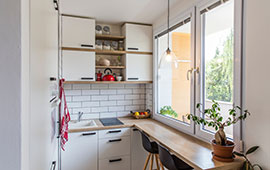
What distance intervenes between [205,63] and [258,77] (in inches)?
25.1

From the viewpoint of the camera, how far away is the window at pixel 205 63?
1548 mm

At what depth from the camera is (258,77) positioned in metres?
1.26

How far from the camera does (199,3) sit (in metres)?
1.86

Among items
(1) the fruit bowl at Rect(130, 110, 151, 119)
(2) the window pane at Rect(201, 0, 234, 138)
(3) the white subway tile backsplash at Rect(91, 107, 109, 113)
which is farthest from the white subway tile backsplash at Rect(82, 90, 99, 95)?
(2) the window pane at Rect(201, 0, 234, 138)

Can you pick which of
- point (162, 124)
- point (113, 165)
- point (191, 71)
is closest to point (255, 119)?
point (191, 71)

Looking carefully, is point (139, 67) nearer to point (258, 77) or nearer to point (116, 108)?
point (116, 108)

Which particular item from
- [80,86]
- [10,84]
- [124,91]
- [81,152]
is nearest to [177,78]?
[124,91]

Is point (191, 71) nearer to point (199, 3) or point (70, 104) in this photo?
point (199, 3)

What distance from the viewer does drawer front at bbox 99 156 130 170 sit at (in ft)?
8.25

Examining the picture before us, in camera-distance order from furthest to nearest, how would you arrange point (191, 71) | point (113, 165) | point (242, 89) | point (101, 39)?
point (101, 39), point (113, 165), point (191, 71), point (242, 89)

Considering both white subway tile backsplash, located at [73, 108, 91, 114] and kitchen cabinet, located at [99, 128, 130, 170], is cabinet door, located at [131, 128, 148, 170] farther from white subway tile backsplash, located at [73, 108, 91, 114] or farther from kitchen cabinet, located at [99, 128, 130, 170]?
white subway tile backsplash, located at [73, 108, 91, 114]

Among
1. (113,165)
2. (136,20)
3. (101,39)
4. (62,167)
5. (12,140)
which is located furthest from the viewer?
(101,39)

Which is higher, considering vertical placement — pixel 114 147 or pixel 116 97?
pixel 116 97

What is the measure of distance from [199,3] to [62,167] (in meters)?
2.59
